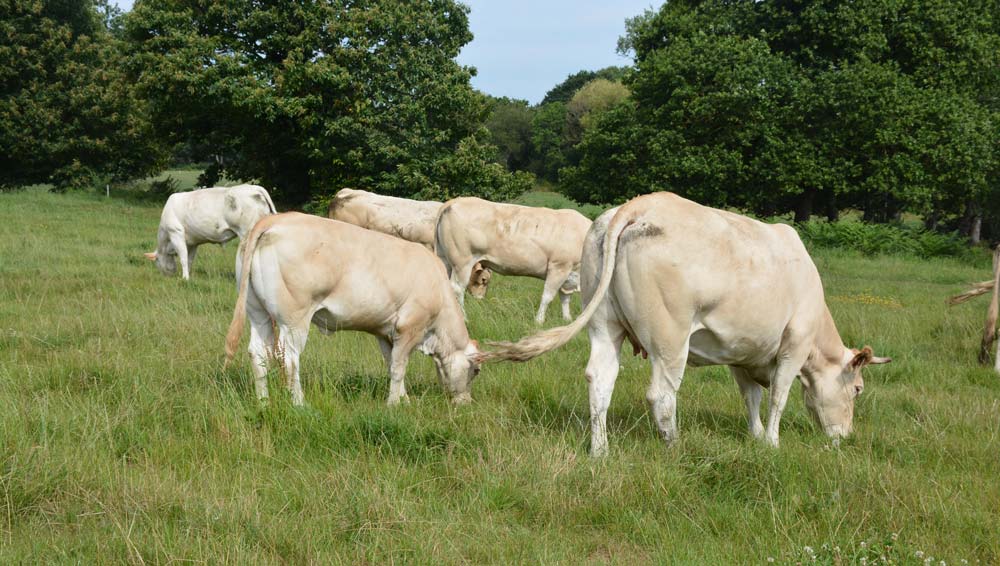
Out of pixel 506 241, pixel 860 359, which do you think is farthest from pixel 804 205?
pixel 860 359

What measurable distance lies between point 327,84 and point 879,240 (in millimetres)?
17770

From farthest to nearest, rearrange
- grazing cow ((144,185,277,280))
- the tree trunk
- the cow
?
the tree trunk < the cow < grazing cow ((144,185,277,280))

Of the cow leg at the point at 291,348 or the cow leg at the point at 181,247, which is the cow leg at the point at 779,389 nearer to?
the cow leg at the point at 291,348

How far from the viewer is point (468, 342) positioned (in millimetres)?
7191

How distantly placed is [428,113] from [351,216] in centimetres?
1243

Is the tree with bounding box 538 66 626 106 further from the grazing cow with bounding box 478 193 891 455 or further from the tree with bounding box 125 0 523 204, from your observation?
the grazing cow with bounding box 478 193 891 455

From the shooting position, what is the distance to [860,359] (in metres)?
6.24

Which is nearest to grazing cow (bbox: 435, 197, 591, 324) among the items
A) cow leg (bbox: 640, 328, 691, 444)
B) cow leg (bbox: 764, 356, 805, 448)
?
cow leg (bbox: 764, 356, 805, 448)

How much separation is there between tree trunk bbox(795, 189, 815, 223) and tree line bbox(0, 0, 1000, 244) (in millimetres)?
69

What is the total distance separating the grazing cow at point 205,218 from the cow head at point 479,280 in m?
3.81

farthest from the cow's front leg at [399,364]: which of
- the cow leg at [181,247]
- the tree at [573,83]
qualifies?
the tree at [573,83]

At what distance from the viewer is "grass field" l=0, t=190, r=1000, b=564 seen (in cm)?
378

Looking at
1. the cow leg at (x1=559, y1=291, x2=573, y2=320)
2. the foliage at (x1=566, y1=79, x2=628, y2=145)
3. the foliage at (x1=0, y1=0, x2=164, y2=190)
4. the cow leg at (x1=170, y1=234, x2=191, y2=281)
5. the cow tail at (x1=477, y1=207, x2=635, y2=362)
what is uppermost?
the foliage at (x1=566, y1=79, x2=628, y2=145)

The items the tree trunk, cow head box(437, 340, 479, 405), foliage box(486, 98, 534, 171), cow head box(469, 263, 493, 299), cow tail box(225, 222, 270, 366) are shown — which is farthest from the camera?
foliage box(486, 98, 534, 171)
